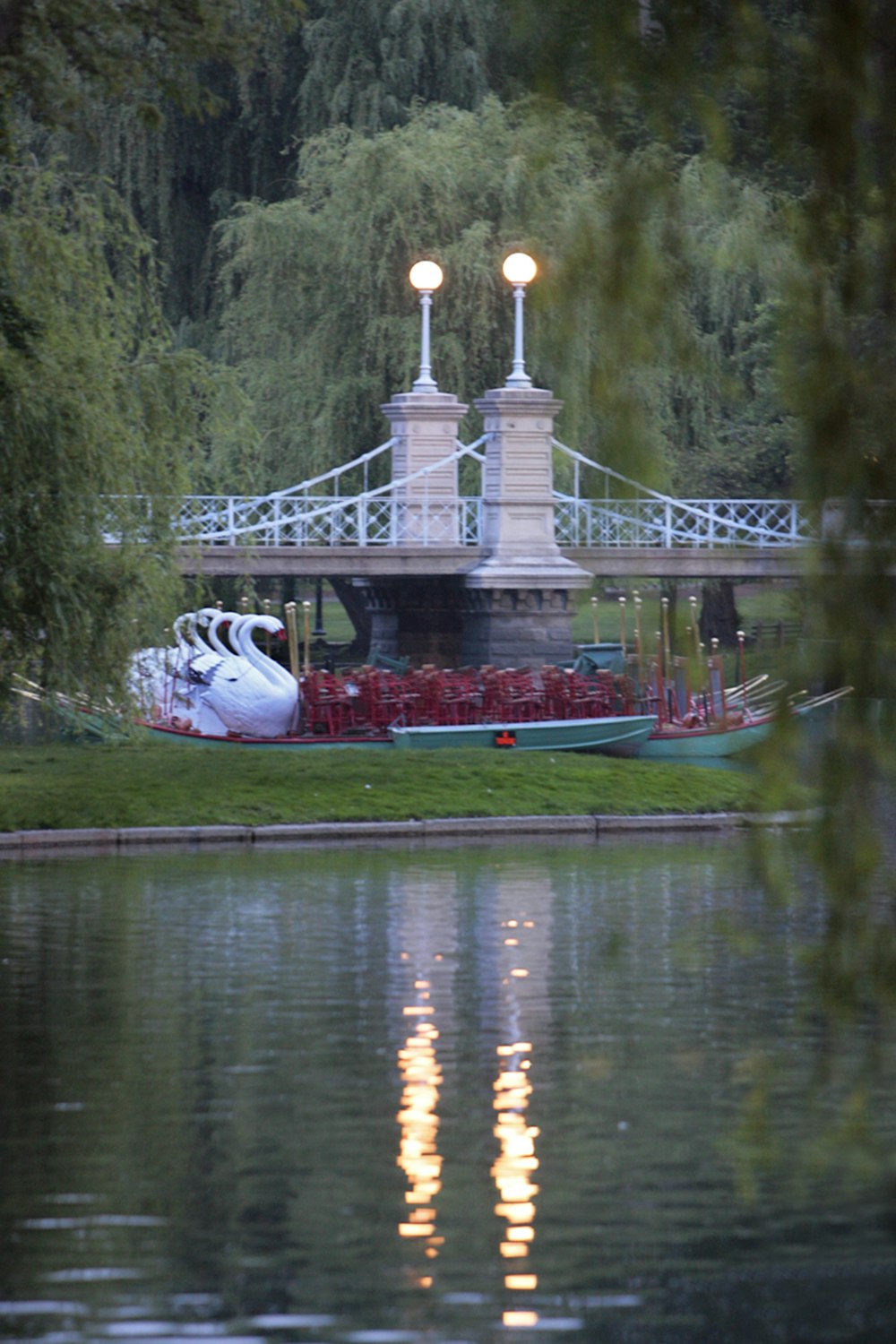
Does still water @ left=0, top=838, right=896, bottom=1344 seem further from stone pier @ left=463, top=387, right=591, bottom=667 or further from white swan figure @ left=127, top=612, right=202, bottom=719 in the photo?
stone pier @ left=463, top=387, right=591, bottom=667

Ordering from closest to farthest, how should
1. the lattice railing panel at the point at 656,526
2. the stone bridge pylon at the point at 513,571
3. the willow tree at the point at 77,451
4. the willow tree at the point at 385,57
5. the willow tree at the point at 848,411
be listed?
the willow tree at the point at 848,411 < the willow tree at the point at 77,451 < the stone bridge pylon at the point at 513,571 < the lattice railing panel at the point at 656,526 < the willow tree at the point at 385,57

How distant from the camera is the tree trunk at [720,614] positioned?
4347 cm

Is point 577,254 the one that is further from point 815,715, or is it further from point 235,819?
point 235,819

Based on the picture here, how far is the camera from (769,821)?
259 inches

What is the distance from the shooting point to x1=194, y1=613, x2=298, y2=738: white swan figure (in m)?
30.8

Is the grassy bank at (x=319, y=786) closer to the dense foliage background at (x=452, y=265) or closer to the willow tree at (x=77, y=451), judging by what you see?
the willow tree at (x=77, y=451)

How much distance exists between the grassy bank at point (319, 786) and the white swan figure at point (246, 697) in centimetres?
145

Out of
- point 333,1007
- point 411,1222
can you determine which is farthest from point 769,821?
point 333,1007

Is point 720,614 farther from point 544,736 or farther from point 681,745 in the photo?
point 544,736

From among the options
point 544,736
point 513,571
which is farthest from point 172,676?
point 513,571

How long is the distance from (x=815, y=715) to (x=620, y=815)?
20078 mm

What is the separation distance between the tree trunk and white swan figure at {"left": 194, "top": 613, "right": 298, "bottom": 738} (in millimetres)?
13384

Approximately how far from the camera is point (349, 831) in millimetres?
25125

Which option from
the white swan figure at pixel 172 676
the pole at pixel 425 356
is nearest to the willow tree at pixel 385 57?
the pole at pixel 425 356
